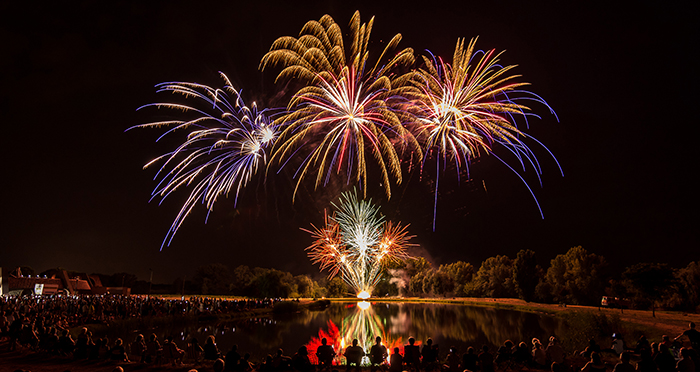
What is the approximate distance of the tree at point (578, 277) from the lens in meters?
55.7

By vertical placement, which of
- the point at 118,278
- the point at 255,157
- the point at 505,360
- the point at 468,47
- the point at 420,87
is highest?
the point at 468,47

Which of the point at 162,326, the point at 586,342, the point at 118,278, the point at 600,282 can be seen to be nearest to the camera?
the point at 586,342

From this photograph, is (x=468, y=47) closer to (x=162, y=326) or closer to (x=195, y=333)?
(x=195, y=333)

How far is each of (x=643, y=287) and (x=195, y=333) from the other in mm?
40368

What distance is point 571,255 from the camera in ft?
201


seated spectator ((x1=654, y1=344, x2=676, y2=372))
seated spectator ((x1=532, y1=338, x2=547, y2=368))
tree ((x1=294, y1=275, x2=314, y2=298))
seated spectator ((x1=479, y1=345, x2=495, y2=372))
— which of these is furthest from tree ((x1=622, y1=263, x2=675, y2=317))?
tree ((x1=294, y1=275, x2=314, y2=298))

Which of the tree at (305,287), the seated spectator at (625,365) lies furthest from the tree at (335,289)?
the seated spectator at (625,365)

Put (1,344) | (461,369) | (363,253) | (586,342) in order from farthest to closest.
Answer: (363,253) < (586,342) < (1,344) < (461,369)

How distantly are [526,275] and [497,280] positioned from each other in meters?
14.8

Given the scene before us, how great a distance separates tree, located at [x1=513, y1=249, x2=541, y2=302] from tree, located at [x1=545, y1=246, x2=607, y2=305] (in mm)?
2543

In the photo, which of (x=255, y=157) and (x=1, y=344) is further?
(x=255, y=157)

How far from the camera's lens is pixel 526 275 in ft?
215

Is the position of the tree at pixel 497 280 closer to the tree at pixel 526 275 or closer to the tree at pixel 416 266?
the tree at pixel 526 275

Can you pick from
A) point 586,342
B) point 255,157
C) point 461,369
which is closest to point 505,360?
point 461,369
